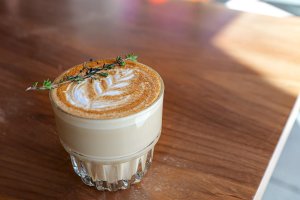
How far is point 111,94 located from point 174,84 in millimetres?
328

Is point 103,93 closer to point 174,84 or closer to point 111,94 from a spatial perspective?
point 111,94

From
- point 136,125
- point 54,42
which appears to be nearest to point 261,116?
point 136,125

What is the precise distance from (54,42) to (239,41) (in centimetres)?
52

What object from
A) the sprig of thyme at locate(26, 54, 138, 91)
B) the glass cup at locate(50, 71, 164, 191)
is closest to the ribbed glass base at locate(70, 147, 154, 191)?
the glass cup at locate(50, 71, 164, 191)

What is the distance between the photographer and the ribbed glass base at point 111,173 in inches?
25.9

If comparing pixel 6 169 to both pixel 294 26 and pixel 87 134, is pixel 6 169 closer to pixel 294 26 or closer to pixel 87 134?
pixel 87 134

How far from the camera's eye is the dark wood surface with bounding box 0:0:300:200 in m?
0.68

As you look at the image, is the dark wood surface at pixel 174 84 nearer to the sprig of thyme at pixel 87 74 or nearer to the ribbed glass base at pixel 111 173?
the ribbed glass base at pixel 111 173

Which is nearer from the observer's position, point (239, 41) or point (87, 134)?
point (87, 134)

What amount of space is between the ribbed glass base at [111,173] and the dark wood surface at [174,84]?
14 millimetres

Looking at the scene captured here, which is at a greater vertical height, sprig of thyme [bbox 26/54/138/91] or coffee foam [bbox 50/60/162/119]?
sprig of thyme [bbox 26/54/138/91]

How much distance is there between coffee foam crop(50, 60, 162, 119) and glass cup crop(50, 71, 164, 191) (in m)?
0.01

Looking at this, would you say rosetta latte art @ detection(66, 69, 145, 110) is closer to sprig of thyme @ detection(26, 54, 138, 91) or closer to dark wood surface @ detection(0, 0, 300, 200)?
sprig of thyme @ detection(26, 54, 138, 91)

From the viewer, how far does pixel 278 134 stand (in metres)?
0.78
